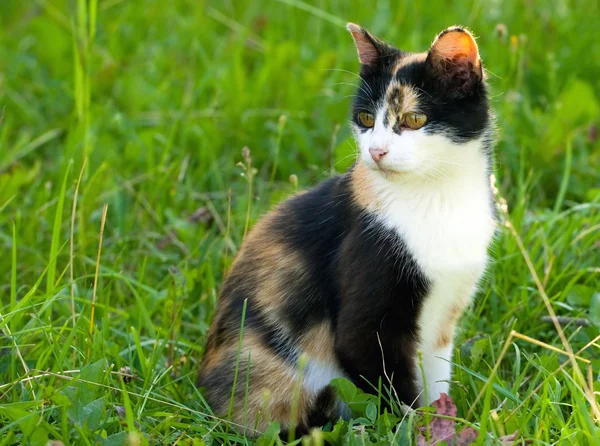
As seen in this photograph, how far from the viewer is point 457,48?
2.46 metres

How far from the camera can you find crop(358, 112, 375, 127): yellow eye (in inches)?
104

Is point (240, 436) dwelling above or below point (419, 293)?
below

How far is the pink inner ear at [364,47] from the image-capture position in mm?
2701

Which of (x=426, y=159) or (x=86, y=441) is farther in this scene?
(x=426, y=159)

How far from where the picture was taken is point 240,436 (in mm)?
2576

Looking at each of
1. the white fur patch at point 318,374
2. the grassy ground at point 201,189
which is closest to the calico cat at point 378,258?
the white fur patch at point 318,374

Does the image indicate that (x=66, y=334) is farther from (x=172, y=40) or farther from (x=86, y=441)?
(x=172, y=40)

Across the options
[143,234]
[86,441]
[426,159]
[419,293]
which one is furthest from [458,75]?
[143,234]

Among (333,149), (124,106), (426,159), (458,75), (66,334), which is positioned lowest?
(66,334)

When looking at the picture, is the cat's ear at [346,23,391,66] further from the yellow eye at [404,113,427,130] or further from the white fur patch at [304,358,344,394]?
the white fur patch at [304,358,344,394]

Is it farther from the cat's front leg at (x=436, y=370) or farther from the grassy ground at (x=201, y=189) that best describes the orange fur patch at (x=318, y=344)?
the cat's front leg at (x=436, y=370)

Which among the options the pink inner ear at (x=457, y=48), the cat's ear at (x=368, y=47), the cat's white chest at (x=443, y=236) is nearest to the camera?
the pink inner ear at (x=457, y=48)

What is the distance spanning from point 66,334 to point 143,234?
0.94m

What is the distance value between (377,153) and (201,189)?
6.26ft
